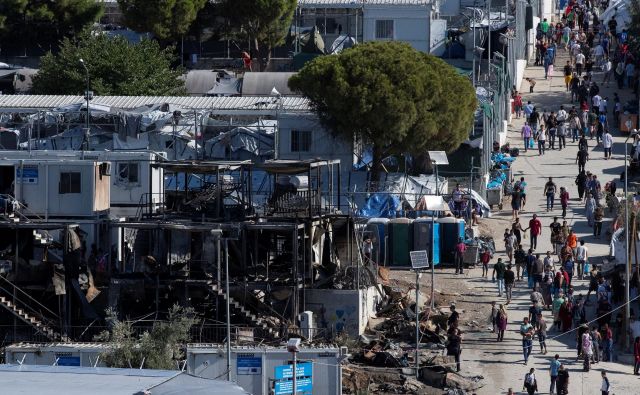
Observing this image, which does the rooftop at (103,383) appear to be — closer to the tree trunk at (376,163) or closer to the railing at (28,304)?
the railing at (28,304)

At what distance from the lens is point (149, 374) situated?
2100cm

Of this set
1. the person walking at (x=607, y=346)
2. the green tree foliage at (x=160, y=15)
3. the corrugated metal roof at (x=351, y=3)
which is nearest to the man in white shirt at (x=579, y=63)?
the corrugated metal roof at (x=351, y=3)

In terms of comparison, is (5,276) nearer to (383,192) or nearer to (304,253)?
(304,253)

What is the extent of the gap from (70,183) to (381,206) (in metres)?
10.5

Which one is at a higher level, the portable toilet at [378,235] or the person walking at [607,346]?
the portable toilet at [378,235]

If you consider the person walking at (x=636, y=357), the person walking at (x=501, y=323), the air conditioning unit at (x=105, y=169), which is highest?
the air conditioning unit at (x=105, y=169)

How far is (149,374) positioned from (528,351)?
26387 mm

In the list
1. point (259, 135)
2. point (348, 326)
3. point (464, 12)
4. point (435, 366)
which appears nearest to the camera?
point (435, 366)

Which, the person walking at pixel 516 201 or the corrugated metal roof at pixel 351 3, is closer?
the person walking at pixel 516 201

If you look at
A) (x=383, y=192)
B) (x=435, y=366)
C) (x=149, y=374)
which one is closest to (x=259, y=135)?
(x=383, y=192)

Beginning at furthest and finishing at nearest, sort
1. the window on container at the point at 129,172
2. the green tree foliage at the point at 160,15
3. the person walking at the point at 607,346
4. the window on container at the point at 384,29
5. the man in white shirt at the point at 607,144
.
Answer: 1. the green tree foliage at the point at 160,15
2. the window on container at the point at 384,29
3. the man in white shirt at the point at 607,144
4. the window on container at the point at 129,172
5. the person walking at the point at 607,346

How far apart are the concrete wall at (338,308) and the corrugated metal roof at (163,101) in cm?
1822

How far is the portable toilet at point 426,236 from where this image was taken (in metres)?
54.5

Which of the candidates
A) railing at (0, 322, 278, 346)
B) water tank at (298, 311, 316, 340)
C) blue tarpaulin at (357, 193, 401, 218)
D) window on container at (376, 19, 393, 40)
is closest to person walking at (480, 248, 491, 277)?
blue tarpaulin at (357, 193, 401, 218)
